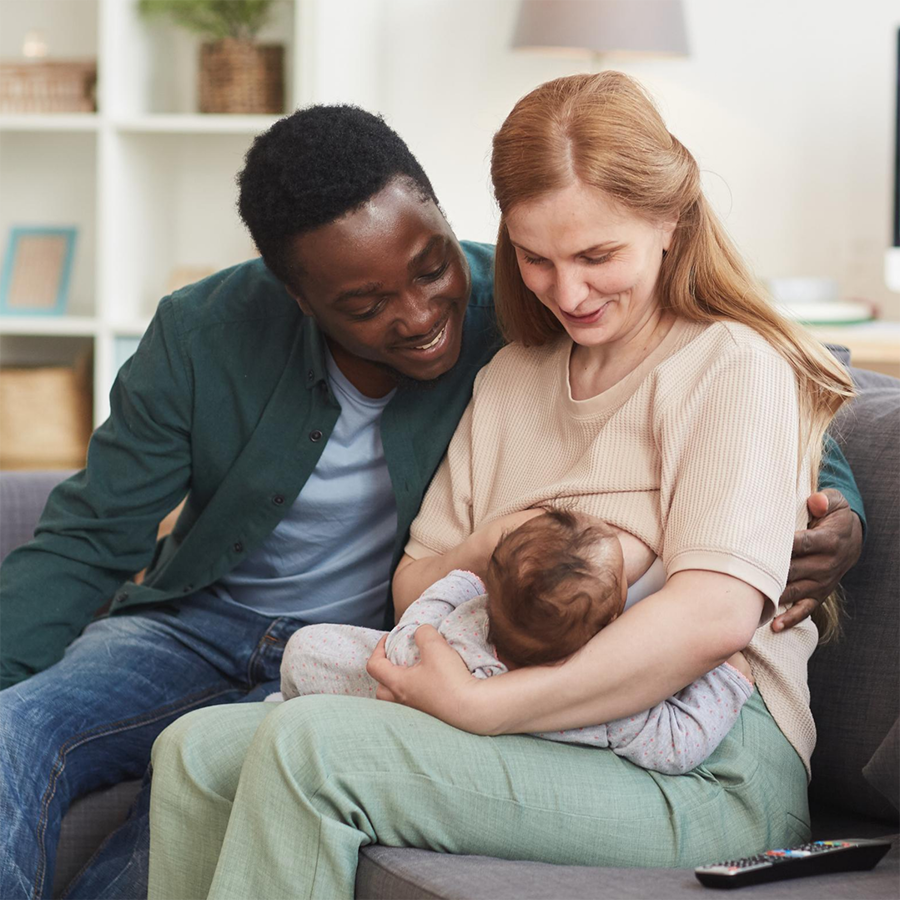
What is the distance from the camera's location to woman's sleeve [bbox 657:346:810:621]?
1178 millimetres

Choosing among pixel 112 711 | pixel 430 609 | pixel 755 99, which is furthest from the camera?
pixel 755 99

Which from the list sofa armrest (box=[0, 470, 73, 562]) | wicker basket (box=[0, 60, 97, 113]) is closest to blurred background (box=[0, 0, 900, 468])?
wicker basket (box=[0, 60, 97, 113])

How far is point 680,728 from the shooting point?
3.95 feet

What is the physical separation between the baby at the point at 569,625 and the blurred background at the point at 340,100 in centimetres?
171

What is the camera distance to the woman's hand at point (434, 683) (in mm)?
1171

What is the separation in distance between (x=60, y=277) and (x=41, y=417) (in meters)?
0.38

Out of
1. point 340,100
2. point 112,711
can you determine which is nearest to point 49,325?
point 340,100

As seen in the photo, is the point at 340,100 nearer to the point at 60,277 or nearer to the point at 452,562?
the point at 60,277

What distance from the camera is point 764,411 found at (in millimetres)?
1230

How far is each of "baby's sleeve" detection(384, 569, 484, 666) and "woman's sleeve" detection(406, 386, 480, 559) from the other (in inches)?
4.4

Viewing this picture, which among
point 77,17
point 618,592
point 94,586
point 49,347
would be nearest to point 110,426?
point 94,586

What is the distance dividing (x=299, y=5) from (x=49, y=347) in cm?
111

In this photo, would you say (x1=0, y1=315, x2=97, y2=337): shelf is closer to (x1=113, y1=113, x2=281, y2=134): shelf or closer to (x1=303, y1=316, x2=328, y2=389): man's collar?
(x1=113, y1=113, x2=281, y2=134): shelf

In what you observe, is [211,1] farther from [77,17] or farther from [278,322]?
[278,322]
